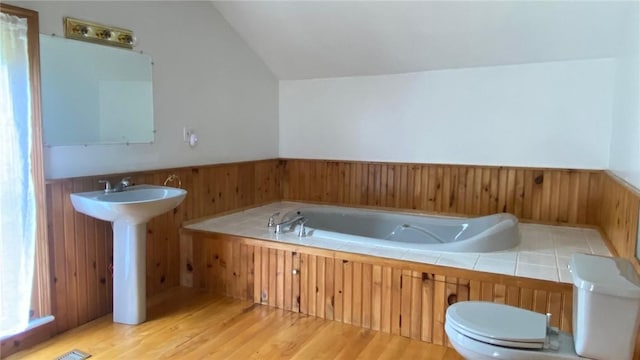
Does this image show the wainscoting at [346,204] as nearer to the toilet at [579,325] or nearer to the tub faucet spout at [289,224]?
the tub faucet spout at [289,224]

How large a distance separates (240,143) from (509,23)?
2.38 m

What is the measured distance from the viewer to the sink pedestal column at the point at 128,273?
261 centimetres

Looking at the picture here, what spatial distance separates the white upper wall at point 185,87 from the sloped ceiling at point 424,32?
26 cm

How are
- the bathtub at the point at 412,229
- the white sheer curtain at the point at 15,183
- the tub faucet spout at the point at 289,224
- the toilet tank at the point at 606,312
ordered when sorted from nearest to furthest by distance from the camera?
the toilet tank at the point at 606,312 < the white sheer curtain at the point at 15,183 < the bathtub at the point at 412,229 < the tub faucet spout at the point at 289,224

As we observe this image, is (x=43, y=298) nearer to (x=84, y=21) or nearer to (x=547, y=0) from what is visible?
(x=84, y=21)

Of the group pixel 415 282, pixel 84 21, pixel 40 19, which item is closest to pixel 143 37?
pixel 84 21

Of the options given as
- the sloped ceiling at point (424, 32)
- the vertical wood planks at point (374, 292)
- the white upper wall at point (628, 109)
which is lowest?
the vertical wood planks at point (374, 292)

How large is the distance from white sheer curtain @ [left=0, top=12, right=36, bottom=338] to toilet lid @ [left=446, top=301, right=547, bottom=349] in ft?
7.10

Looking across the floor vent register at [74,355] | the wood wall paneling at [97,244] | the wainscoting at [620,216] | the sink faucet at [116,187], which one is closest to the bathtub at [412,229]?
the wainscoting at [620,216]

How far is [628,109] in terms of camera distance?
2.62 m

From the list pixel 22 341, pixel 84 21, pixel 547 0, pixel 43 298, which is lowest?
pixel 22 341

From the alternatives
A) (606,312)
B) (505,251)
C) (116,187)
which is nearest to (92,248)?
(116,187)

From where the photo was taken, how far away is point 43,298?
2.46 metres

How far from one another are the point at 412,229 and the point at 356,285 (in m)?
1.18
